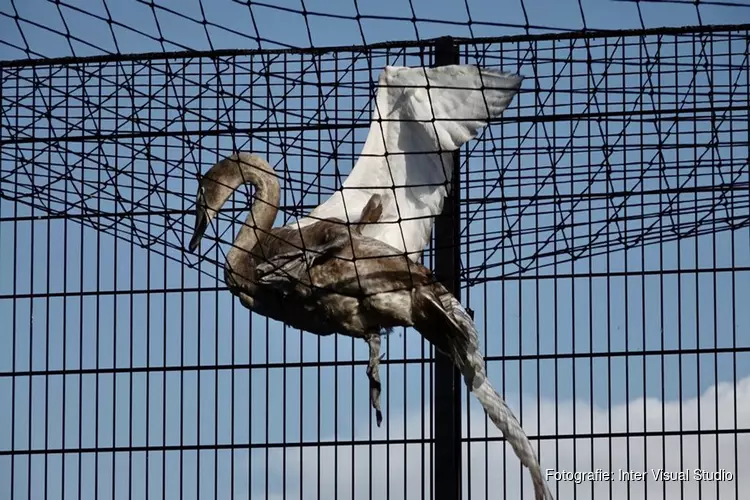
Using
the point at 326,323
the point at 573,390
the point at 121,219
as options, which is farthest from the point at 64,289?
the point at 573,390

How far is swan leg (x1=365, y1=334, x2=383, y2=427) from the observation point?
16.9ft

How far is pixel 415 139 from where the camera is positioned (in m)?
5.75

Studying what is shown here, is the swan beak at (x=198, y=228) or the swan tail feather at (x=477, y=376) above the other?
the swan beak at (x=198, y=228)

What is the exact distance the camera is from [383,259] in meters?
5.07

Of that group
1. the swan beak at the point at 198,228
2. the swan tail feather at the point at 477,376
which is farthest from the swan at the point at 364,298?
the swan beak at the point at 198,228

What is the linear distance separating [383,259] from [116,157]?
1.11 meters

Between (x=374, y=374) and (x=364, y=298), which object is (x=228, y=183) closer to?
(x=364, y=298)

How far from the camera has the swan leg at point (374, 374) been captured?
5148 millimetres

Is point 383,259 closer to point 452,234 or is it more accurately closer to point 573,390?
point 452,234

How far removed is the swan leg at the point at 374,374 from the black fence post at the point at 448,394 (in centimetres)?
41

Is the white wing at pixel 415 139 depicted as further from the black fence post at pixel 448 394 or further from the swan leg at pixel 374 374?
the swan leg at pixel 374 374

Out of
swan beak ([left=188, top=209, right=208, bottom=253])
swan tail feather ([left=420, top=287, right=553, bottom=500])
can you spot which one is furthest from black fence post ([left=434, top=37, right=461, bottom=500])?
swan beak ([left=188, top=209, right=208, bottom=253])

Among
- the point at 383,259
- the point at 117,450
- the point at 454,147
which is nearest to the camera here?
the point at 383,259

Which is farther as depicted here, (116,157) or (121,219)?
(121,219)
